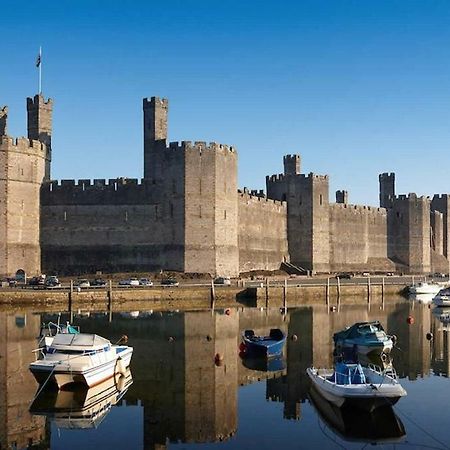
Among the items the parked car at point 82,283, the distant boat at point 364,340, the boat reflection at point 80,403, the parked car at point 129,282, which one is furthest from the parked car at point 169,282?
the boat reflection at point 80,403

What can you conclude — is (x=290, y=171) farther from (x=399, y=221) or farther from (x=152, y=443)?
(x=152, y=443)

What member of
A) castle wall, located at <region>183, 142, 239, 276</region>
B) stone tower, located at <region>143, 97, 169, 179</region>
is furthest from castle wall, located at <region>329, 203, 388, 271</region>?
stone tower, located at <region>143, 97, 169, 179</region>

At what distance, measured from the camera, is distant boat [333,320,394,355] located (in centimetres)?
2550

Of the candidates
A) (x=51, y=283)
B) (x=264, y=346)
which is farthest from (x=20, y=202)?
(x=264, y=346)

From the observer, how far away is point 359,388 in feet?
54.5

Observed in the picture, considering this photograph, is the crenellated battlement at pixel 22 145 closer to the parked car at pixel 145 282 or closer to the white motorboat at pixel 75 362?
the parked car at pixel 145 282

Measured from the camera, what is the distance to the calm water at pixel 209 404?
15.2m

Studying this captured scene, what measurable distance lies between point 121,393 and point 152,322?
1421 cm

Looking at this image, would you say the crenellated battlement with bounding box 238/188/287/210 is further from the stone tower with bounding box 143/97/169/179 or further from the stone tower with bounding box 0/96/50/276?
the stone tower with bounding box 0/96/50/276

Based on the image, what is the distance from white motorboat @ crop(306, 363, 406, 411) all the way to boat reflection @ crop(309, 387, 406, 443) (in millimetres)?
179

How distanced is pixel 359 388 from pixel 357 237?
4902 cm

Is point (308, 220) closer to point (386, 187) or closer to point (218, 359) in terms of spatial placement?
point (386, 187)

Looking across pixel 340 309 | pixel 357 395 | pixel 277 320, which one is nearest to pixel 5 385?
pixel 357 395

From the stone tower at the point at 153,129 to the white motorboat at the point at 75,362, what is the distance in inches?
1164
